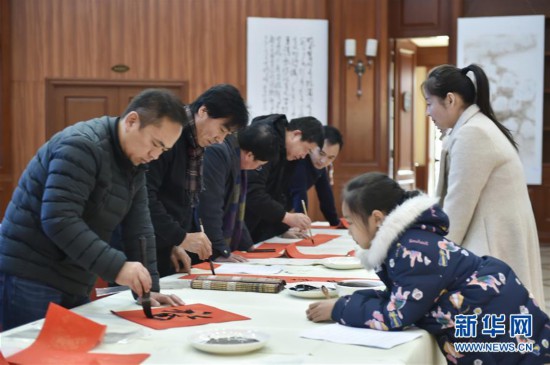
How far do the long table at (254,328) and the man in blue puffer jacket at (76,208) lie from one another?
115mm

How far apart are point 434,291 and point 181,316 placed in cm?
67

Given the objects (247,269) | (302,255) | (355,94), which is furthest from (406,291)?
(355,94)

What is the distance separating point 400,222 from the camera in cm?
174

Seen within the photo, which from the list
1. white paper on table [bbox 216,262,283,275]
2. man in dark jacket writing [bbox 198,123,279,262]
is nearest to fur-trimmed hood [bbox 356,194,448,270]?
white paper on table [bbox 216,262,283,275]

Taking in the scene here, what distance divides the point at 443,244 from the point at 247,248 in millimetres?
1784

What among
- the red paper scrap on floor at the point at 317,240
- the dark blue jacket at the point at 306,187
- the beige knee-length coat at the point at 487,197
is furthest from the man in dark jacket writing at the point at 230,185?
the dark blue jacket at the point at 306,187

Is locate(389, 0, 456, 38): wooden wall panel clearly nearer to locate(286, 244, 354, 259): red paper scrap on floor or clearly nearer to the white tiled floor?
the white tiled floor

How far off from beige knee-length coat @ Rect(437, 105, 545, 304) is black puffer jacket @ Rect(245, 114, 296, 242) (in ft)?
4.34

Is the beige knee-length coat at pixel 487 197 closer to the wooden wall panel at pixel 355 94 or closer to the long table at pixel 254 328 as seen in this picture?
the long table at pixel 254 328

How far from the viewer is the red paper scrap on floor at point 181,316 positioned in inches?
71.1

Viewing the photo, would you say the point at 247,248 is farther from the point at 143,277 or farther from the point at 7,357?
the point at 7,357

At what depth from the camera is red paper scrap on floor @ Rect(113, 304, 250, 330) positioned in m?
1.81

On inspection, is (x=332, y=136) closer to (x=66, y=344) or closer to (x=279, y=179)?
(x=279, y=179)

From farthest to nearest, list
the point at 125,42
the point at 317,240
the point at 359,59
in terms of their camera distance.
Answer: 1. the point at 359,59
2. the point at 125,42
3. the point at 317,240
